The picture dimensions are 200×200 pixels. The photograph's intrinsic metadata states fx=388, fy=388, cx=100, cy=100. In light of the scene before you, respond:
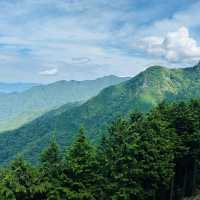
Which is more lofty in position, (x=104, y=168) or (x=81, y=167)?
(x=81, y=167)

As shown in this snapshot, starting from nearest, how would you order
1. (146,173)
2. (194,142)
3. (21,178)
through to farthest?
(21,178) → (146,173) → (194,142)

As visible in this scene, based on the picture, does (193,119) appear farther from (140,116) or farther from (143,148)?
(143,148)

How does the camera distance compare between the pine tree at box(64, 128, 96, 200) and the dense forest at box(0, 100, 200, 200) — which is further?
the pine tree at box(64, 128, 96, 200)

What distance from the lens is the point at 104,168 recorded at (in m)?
52.9

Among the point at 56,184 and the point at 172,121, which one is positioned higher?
the point at 172,121

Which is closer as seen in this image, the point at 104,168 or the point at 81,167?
the point at 81,167

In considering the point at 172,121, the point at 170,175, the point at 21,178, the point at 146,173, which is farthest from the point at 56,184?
the point at 172,121

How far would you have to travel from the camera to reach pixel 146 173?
52000 mm

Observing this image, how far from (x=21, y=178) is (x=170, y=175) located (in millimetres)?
20583

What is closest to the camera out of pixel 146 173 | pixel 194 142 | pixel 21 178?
pixel 21 178

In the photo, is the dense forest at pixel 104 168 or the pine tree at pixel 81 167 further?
the pine tree at pixel 81 167

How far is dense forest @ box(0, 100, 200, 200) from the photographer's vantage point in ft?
160

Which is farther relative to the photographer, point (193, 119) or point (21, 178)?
point (193, 119)

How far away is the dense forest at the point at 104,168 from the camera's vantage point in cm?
4869
